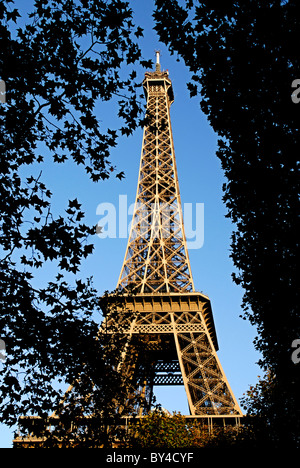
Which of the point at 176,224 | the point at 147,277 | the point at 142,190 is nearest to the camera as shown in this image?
the point at 147,277

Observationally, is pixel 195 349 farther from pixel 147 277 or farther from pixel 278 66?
pixel 278 66

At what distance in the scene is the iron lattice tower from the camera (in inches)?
1083

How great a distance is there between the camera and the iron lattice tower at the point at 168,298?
2750cm

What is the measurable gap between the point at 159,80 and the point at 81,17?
161 ft

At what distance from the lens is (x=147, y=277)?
36.6m

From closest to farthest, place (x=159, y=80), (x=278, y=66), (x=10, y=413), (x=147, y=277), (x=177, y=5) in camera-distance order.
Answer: (x=10, y=413) → (x=278, y=66) → (x=177, y=5) → (x=147, y=277) → (x=159, y=80)

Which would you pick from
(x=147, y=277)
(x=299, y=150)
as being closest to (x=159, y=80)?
(x=147, y=277)

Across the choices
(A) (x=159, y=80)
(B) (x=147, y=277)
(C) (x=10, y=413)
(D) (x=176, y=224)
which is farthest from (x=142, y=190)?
(C) (x=10, y=413)

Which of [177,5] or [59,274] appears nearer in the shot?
[59,274]

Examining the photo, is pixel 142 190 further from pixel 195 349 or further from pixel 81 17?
pixel 81 17

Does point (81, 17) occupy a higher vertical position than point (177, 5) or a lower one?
lower

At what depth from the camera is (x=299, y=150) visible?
8.39 metres

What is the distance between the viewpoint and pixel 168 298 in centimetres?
3366

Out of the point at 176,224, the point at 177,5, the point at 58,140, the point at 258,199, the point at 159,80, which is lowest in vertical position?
the point at 258,199
